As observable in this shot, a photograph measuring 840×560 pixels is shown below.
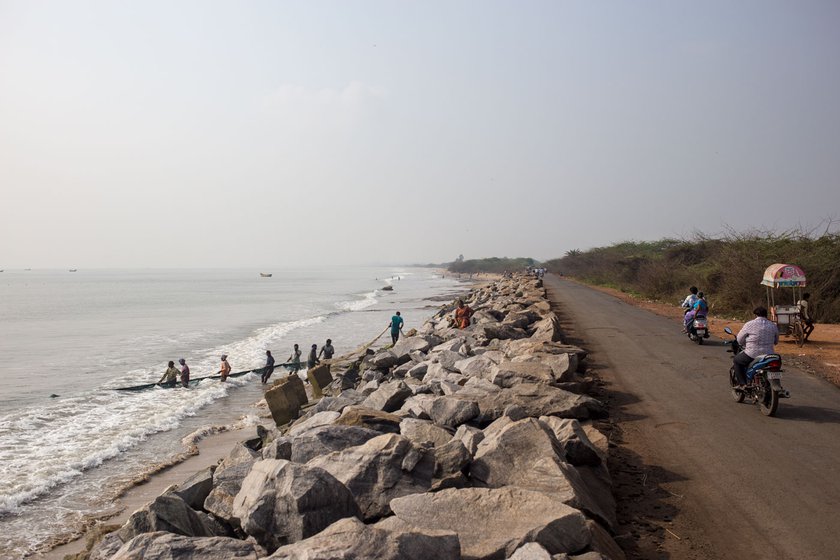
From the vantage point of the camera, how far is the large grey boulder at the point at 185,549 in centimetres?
373

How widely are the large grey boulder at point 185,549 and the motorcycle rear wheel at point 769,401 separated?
7.47 m

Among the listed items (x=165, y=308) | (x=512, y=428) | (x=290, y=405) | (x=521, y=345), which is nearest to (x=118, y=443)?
(x=290, y=405)

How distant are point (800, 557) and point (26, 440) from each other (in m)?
16.1

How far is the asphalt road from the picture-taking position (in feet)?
15.6

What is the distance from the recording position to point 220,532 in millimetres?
5000

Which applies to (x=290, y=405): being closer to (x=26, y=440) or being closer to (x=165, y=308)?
(x=26, y=440)

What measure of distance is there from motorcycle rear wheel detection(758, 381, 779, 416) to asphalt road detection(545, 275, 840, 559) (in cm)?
12

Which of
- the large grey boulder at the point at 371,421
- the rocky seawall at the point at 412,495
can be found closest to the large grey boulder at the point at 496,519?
the rocky seawall at the point at 412,495

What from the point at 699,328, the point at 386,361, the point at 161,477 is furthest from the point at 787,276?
the point at 161,477

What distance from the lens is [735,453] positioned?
6648 millimetres

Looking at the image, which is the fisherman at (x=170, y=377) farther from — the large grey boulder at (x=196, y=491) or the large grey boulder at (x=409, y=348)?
the large grey boulder at (x=196, y=491)

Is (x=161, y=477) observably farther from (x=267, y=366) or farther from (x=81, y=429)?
(x=267, y=366)

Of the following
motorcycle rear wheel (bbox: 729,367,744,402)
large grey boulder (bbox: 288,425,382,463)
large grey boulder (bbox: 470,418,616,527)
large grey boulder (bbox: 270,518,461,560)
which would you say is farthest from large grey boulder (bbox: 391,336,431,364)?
large grey boulder (bbox: 270,518,461,560)

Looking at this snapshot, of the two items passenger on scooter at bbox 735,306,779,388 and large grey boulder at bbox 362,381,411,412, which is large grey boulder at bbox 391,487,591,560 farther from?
passenger on scooter at bbox 735,306,779,388
